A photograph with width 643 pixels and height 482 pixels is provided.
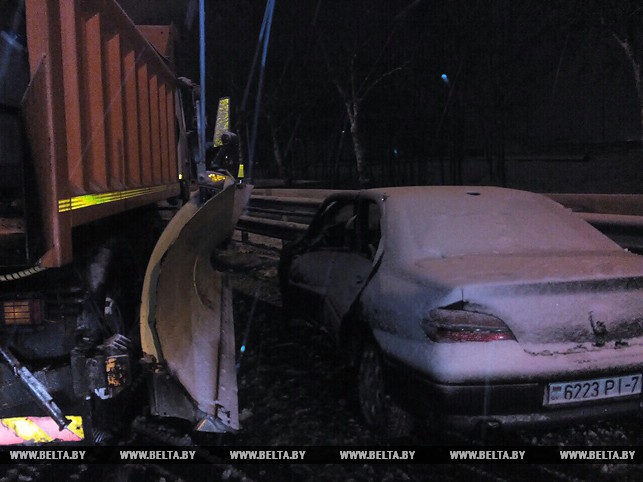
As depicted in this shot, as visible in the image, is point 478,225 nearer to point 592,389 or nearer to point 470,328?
point 470,328

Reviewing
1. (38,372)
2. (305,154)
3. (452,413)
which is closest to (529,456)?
(452,413)

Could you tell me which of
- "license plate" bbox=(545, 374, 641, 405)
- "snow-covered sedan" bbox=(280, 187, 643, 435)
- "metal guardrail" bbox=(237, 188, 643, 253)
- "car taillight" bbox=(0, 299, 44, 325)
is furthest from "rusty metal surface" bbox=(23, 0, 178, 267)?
"metal guardrail" bbox=(237, 188, 643, 253)

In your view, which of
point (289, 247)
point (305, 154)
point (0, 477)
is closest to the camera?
point (0, 477)

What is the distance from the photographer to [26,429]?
352cm

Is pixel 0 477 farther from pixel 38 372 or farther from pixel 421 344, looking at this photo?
pixel 421 344

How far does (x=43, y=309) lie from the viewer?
338 cm

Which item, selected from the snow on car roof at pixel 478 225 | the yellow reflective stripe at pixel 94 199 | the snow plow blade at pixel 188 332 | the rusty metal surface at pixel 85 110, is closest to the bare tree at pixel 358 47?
the rusty metal surface at pixel 85 110

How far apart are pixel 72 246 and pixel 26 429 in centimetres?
108

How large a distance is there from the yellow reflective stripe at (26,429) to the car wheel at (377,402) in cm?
194

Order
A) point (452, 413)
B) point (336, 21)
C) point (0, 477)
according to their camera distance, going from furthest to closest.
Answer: point (336, 21)
point (0, 477)
point (452, 413)

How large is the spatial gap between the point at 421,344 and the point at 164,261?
5.55 ft

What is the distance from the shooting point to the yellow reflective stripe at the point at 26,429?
3.49 meters

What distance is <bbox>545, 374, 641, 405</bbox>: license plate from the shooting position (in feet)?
10.6

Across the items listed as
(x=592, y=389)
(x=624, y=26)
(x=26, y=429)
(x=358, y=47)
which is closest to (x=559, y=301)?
(x=592, y=389)
